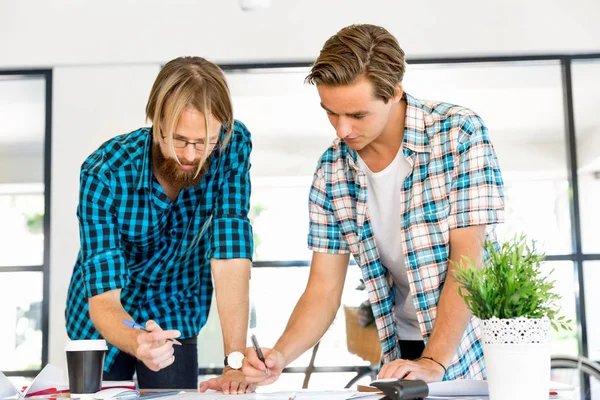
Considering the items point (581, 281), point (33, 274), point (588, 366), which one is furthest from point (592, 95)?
point (33, 274)

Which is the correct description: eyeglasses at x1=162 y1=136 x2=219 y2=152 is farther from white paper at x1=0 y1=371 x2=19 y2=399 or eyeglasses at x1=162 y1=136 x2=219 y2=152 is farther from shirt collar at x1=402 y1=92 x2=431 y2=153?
white paper at x1=0 y1=371 x2=19 y2=399

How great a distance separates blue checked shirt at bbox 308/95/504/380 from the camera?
1.67 meters

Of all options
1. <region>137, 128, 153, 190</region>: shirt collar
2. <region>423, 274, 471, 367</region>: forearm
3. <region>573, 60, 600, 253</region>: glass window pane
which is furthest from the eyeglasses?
<region>573, 60, 600, 253</region>: glass window pane

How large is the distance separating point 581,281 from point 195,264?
2466 mm

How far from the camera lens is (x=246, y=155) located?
203cm

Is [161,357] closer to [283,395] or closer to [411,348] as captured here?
[283,395]

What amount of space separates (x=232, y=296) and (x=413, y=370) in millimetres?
640

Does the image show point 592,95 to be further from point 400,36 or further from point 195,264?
point 195,264

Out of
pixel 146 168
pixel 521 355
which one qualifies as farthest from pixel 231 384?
pixel 521 355

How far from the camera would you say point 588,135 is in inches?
154

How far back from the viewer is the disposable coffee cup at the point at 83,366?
147 cm

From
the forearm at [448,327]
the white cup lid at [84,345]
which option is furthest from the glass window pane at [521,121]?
the white cup lid at [84,345]

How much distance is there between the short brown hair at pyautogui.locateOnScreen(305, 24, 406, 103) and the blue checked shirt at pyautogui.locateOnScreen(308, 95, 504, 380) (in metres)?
0.13

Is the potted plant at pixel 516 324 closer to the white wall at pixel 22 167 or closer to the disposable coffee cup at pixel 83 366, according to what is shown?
the disposable coffee cup at pixel 83 366
